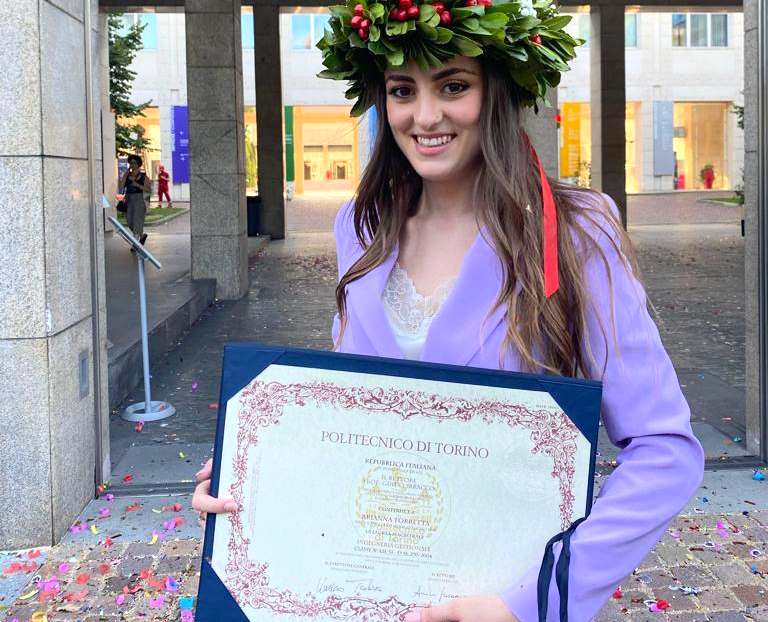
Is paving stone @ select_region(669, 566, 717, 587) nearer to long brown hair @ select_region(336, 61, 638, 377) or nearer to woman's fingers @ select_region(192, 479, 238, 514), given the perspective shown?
long brown hair @ select_region(336, 61, 638, 377)

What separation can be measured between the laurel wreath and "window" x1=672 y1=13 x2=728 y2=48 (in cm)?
4860

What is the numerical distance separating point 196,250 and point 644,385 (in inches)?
476

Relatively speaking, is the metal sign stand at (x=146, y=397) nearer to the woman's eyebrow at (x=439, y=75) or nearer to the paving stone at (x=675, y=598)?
the paving stone at (x=675, y=598)

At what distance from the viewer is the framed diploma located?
1458mm

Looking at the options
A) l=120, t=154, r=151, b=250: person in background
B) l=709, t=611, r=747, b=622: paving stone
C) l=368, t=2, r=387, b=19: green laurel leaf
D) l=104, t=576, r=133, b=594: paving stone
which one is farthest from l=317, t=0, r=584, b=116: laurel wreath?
l=120, t=154, r=151, b=250: person in background

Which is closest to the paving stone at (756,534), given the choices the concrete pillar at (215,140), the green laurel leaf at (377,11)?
the green laurel leaf at (377,11)

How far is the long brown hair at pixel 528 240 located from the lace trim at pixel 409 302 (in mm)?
57

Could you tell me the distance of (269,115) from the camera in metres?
23.4

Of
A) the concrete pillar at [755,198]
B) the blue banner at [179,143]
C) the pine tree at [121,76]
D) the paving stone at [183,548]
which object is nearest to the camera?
the paving stone at [183,548]

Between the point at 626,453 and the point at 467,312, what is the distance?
0.37 m

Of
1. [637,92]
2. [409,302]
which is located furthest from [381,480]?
[637,92]

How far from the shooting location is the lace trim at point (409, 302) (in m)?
1.82

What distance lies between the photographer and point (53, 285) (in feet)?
14.7

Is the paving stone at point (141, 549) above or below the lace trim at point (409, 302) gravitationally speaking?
below
